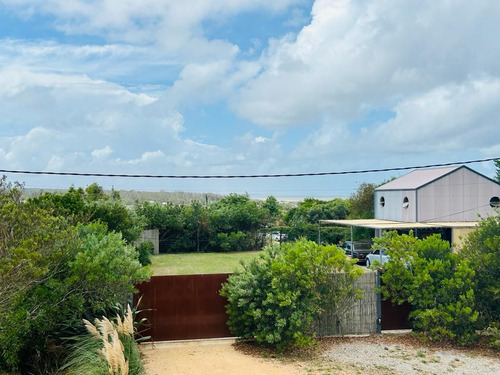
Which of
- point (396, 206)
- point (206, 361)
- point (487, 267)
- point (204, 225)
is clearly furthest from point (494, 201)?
point (206, 361)

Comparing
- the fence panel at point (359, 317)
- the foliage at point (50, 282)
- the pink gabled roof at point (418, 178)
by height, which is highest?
the pink gabled roof at point (418, 178)

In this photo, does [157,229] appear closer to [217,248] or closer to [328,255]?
[217,248]

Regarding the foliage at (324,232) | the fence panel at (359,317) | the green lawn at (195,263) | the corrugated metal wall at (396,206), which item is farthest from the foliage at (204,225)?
the fence panel at (359,317)

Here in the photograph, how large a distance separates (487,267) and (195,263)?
20.8 metres

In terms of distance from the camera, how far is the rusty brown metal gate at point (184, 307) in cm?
1162

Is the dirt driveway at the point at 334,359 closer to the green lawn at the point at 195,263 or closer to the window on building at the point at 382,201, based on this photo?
the green lawn at the point at 195,263

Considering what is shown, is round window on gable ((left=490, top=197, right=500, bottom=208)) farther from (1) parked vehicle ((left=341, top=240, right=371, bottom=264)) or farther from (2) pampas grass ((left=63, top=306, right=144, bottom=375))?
(2) pampas grass ((left=63, top=306, right=144, bottom=375))

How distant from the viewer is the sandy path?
9.46 metres

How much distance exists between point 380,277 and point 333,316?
1478 mm

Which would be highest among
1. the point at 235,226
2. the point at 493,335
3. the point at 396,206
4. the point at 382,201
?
the point at 382,201

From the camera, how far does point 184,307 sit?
1177 cm

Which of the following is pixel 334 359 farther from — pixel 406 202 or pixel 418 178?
pixel 418 178

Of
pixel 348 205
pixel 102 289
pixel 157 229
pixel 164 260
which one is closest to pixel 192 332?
pixel 102 289

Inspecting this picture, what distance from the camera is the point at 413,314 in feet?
37.6
